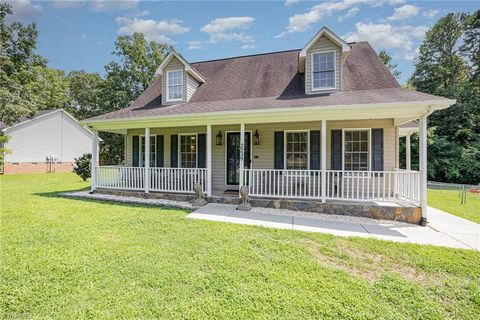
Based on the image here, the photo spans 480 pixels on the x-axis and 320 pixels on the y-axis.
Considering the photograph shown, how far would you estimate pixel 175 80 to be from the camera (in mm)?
10258

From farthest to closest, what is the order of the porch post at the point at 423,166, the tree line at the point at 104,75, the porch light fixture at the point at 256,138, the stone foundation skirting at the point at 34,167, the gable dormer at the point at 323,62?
the stone foundation skirting at the point at 34,167 < the tree line at the point at 104,75 < the porch light fixture at the point at 256,138 < the gable dormer at the point at 323,62 < the porch post at the point at 423,166

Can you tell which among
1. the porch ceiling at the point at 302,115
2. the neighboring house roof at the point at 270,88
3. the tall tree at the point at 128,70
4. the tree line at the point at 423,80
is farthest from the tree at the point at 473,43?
the tall tree at the point at 128,70

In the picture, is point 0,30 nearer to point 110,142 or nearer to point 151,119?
point 110,142

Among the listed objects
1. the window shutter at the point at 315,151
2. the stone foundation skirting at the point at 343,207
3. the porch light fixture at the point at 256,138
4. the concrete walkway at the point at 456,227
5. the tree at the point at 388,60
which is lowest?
the concrete walkway at the point at 456,227

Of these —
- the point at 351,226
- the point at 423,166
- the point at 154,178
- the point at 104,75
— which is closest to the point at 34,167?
the point at 104,75

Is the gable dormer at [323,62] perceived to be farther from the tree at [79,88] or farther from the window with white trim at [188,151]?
the tree at [79,88]

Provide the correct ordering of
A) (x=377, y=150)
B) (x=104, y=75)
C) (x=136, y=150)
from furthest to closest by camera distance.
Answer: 1. (x=104, y=75)
2. (x=136, y=150)
3. (x=377, y=150)

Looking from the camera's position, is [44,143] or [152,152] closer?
[152,152]

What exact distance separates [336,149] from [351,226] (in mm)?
3291

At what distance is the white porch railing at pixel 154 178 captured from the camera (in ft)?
27.8

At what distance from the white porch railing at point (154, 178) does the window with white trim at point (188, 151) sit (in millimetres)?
1157

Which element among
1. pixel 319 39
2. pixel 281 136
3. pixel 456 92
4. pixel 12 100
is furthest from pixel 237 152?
pixel 456 92

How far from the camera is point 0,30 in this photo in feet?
60.1

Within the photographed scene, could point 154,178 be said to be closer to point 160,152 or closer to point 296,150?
point 160,152
